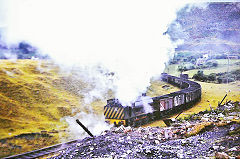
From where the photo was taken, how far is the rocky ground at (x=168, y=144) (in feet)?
14.8

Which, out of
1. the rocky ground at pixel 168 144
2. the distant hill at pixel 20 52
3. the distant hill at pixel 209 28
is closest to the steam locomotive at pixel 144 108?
the rocky ground at pixel 168 144

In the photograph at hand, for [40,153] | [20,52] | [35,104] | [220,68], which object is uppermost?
[20,52]

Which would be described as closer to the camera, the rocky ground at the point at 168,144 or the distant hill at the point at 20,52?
the rocky ground at the point at 168,144

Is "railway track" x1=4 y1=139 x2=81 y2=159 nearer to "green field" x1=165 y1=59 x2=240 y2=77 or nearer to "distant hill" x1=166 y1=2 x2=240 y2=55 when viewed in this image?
"distant hill" x1=166 y1=2 x2=240 y2=55

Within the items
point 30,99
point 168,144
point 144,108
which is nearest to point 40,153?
point 168,144

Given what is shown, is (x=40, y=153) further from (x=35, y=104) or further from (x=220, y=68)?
(x=220, y=68)

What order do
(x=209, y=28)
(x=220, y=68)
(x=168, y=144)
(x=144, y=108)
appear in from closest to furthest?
(x=168, y=144)
(x=144, y=108)
(x=220, y=68)
(x=209, y=28)

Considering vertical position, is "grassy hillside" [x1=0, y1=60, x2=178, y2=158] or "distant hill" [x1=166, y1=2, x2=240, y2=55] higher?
"distant hill" [x1=166, y1=2, x2=240, y2=55]

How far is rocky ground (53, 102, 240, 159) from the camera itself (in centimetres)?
451

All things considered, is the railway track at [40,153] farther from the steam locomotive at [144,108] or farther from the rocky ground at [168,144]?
the steam locomotive at [144,108]

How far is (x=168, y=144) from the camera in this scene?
209 inches

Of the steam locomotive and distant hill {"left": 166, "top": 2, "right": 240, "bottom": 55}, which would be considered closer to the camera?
the steam locomotive

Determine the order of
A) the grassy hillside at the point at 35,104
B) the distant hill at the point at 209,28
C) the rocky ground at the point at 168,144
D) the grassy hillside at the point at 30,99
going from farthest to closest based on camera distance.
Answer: the distant hill at the point at 209,28 → the grassy hillside at the point at 30,99 → the grassy hillside at the point at 35,104 → the rocky ground at the point at 168,144

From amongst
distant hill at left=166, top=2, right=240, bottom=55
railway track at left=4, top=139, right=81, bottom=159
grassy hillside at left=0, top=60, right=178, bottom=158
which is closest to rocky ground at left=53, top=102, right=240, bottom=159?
railway track at left=4, top=139, right=81, bottom=159
